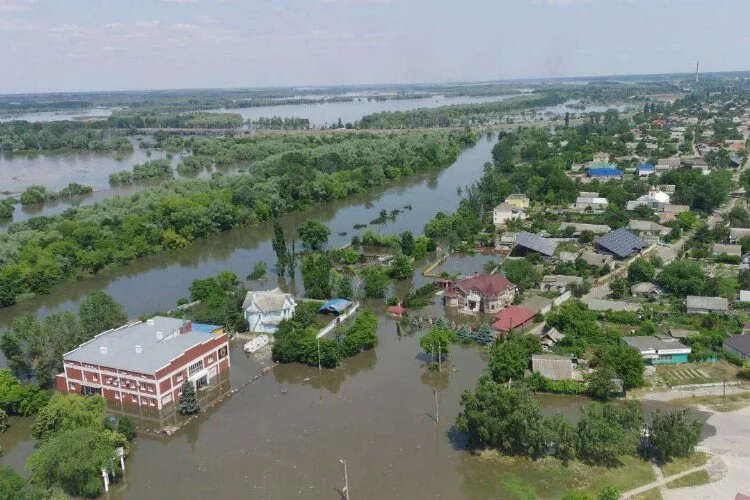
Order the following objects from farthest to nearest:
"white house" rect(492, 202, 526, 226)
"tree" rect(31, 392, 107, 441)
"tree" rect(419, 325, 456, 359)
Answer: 1. "white house" rect(492, 202, 526, 226)
2. "tree" rect(419, 325, 456, 359)
3. "tree" rect(31, 392, 107, 441)

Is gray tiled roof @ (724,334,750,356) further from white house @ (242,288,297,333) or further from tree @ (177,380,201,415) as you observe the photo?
tree @ (177,380,201,415)

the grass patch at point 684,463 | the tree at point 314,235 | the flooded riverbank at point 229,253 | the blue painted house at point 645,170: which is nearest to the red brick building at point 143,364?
the flooded riverbank at point 229,253

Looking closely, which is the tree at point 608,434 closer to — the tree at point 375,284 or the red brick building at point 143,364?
→ the red brick building at point 143,364

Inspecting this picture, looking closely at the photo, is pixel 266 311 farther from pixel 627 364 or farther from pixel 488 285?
pixel 627 364

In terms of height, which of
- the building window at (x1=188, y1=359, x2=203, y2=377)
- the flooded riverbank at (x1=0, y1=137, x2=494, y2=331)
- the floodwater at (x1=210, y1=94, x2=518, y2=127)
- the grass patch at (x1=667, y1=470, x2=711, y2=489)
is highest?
the floodwater at (x1=210, y1=94, x2=518, y2=127)

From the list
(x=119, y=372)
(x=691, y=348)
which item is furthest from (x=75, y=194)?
→ (x=691, y=348)

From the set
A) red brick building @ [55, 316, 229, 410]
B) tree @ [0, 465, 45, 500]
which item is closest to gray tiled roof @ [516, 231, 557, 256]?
red brick building @ [55, 316, 229, 410]
